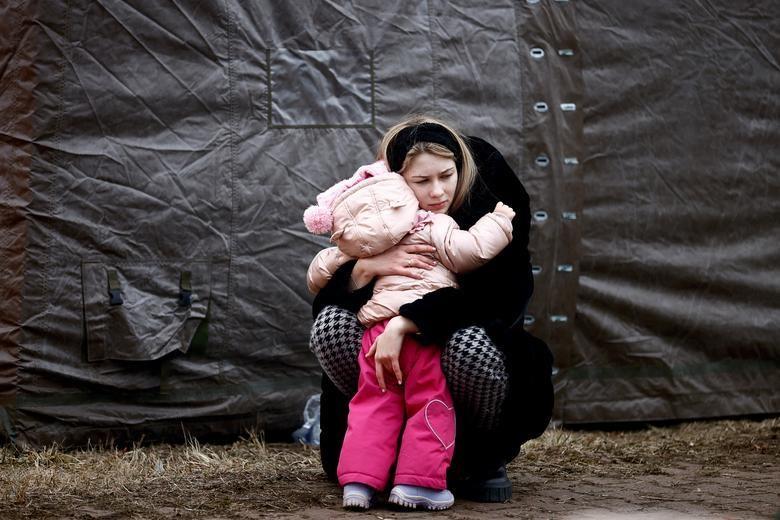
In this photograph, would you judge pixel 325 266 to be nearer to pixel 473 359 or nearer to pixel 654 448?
pixel 473 359

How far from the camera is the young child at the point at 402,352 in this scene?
3242 mm

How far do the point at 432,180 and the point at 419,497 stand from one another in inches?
36.3

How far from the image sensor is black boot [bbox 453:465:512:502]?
3.50 meters

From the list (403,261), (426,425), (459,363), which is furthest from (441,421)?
(403,261)

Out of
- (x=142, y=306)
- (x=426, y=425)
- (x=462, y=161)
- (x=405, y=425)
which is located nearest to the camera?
(x=426, y=425)

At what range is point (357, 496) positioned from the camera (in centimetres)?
325

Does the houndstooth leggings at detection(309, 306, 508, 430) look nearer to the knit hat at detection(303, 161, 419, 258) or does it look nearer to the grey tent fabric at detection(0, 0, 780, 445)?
the knit hat at detection(303, 161, 419, 258)

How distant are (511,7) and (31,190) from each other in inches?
85.0

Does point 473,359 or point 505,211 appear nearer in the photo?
point 473,359

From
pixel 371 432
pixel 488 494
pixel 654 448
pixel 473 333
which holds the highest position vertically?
pixel 473 333

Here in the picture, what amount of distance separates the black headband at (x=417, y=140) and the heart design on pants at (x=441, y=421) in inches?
28.4

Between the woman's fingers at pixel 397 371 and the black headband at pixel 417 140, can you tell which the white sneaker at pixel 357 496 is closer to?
the woman's fingers at pixel 397 371

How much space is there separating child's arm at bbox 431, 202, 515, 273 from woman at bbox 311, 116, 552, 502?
0.07 meters

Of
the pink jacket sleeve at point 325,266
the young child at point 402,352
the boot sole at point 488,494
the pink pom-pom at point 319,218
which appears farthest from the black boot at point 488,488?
the pink pom-pom at point 319,218
